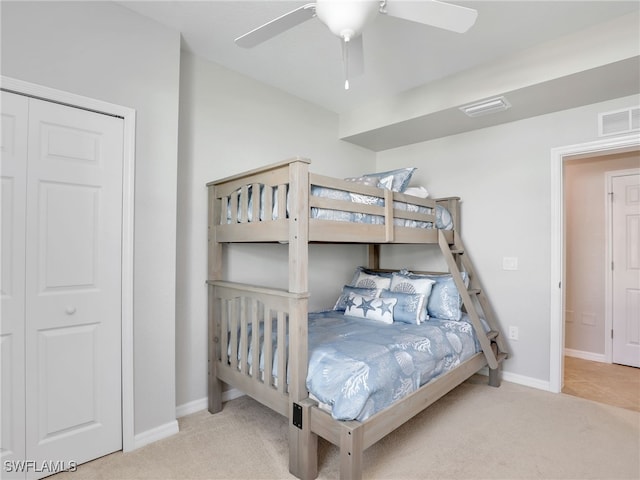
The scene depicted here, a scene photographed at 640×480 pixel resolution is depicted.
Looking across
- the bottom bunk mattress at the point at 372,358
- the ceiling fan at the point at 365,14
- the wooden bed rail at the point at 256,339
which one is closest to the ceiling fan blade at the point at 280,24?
the ceiling fan at the point at 365,14

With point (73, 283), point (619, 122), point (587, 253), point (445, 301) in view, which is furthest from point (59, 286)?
point (587, 253)

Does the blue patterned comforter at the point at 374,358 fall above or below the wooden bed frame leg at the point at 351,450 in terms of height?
above

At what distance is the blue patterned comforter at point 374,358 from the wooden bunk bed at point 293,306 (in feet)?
0.19

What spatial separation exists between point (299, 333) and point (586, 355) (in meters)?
3.66

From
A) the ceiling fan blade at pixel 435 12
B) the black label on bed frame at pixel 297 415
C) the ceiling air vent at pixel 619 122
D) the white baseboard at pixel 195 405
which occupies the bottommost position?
the white baseboard at pixel 195 405

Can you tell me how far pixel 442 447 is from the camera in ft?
6.77

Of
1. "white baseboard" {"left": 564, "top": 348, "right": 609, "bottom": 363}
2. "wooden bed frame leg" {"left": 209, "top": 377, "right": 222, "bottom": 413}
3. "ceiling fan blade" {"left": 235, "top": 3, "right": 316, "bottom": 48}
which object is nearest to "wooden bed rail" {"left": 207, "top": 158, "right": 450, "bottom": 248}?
"ceiling fan blade" {"left": 235, "top": 3, "right": 316, "bottom": 48}

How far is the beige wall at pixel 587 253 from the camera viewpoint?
375cm

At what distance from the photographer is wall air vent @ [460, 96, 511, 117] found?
266cm

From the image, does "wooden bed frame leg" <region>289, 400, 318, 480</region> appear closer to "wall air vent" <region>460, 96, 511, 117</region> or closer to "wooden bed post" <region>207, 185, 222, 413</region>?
"wooden bed post" <region>207, 185, 222, 413</region>

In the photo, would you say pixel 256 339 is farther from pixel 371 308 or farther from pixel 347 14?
pixel 347 14

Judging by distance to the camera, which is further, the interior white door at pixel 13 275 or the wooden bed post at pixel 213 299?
the wooden bed post at pixel 213 299

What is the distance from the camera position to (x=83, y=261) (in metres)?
1.89

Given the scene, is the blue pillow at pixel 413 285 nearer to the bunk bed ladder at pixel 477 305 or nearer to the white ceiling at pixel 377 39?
the bunk bed ladder at pixel 477 305
